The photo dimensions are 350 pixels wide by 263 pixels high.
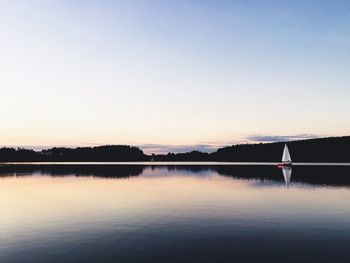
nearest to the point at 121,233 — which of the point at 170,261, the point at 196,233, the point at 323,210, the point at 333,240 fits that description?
the point at 196,233

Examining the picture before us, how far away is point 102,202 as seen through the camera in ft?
156

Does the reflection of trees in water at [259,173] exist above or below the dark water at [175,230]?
below

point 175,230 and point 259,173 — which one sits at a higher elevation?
point 175,230

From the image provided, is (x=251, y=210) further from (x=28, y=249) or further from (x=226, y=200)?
(x=28, y=249)

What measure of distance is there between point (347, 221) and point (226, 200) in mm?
18831

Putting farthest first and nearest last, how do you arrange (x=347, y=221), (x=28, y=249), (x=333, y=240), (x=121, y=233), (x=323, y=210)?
(x=323, y=210), (x=347, y=221), (x=121, y=233), (x=333, y=240), (x=28, y=249)

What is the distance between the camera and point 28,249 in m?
23.4

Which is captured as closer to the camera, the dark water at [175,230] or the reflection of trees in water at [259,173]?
the dark water at [175,230]

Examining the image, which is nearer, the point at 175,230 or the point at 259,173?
the point at 175,230

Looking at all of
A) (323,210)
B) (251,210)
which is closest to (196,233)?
(251,210)

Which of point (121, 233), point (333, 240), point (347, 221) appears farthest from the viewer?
point (347, 221)

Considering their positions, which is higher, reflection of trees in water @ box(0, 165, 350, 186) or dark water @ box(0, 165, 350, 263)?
dark water @ box(0, 165, 350, 263)

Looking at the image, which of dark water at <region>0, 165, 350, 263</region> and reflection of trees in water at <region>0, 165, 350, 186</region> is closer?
dark water at <region>0, 165, 350, 263</region>

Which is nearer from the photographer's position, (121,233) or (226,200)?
(121,233)
